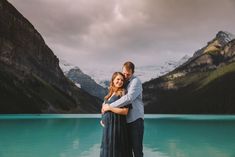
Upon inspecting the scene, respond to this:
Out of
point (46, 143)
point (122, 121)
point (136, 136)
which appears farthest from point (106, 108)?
point (46, 143)

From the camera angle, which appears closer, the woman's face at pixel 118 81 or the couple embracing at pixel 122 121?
the couple embracing at pixel 122 121

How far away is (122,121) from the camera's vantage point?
28.5ft

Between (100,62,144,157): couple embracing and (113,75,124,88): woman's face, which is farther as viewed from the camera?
(113,75,124,88): woman's face

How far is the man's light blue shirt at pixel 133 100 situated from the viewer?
28.1ft

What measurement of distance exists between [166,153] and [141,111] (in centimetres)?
1305

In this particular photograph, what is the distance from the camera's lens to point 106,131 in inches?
342

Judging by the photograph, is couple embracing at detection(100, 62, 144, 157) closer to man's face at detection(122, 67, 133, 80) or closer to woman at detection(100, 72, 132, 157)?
woman at detection(100, 72, 132, 157)

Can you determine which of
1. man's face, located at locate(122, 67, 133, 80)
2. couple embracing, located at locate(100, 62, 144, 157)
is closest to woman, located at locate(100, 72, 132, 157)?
couple embracing, located at locate(100, 62, 144, 157)

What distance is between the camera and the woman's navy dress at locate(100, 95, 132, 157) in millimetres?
8562

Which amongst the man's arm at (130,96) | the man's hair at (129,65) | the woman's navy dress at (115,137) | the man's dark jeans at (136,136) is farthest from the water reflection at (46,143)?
the man's arm at (130,96)

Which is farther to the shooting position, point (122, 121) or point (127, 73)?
point (127, 73)

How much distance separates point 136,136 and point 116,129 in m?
0.50

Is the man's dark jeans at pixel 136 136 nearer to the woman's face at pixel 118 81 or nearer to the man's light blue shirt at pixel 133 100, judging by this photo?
the man's light blue shirt at pixel 133 100

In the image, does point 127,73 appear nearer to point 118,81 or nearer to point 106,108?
point 118,81
